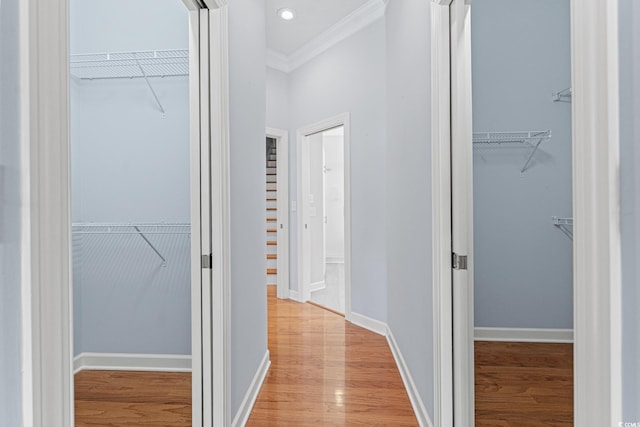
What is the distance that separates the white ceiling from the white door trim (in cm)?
100

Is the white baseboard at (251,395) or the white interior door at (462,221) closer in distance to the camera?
the white interior door at (462,221)

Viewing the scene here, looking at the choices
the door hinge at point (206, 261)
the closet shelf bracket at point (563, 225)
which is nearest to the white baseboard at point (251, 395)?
the door hinge at point (206, 261)

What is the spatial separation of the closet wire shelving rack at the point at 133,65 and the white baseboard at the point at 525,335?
3136 mm

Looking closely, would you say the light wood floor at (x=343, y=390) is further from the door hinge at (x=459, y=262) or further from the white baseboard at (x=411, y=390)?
the door hinge at (x=459, y=262)

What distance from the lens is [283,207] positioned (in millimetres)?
4172

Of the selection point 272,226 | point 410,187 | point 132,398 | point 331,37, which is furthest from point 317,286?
point 331,37

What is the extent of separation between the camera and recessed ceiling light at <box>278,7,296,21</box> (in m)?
3.11

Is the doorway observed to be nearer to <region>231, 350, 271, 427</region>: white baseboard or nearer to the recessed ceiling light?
<region>231, 350, 271, 427</region>: white baseboard

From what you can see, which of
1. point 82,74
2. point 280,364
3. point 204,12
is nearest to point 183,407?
point 280,364

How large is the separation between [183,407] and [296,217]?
2.43 meters

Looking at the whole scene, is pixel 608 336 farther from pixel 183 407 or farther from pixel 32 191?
pixel 183 407

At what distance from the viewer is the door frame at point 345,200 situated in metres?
3.45

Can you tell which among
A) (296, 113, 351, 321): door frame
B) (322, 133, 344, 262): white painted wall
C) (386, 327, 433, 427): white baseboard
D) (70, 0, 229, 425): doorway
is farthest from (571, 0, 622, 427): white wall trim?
(322, 133, 344, 262): white painted wall

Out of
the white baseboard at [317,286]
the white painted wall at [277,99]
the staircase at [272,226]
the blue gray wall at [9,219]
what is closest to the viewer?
the blue gray wall at [9,219]
